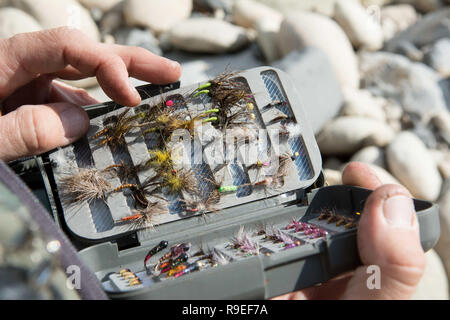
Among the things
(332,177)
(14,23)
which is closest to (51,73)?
(332,177)

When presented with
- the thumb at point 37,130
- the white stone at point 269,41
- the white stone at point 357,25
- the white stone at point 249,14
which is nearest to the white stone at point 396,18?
the white stone at point 357,25

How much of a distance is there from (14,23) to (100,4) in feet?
2.82

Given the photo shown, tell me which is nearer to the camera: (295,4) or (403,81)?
(403,81)

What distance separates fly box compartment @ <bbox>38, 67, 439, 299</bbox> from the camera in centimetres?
107

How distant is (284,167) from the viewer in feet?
3.90

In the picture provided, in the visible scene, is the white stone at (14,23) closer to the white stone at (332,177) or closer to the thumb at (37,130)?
the thumb at (37,130)

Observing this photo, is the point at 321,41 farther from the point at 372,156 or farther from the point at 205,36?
the point at 372,156

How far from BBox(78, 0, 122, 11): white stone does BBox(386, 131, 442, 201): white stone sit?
7.71ft

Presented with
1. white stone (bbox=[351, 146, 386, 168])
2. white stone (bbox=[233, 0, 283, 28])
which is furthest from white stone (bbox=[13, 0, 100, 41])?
white stone (bbox=[351, 146, 386, 168])

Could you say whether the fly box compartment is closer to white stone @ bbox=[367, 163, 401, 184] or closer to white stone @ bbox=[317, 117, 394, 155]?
white stone @ bbox=[367, 163, 401, 184]

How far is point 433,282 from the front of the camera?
6.93 ft
